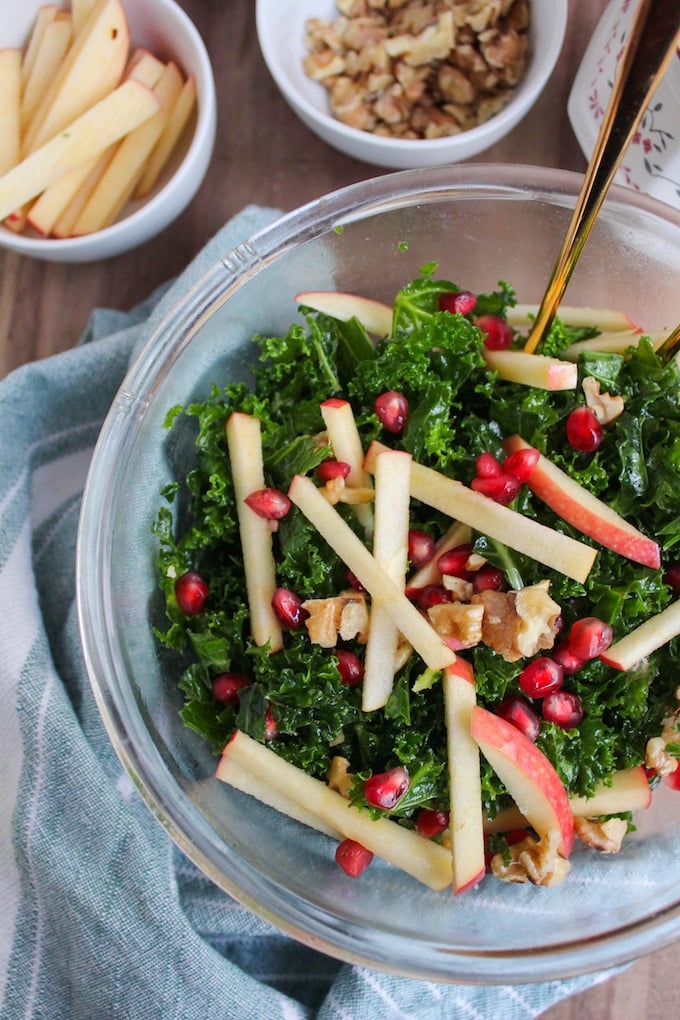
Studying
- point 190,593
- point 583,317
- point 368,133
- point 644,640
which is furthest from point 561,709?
point 368,133

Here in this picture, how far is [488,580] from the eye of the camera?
5.97 feet

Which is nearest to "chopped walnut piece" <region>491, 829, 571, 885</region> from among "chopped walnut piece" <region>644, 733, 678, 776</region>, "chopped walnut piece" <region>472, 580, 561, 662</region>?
"chopped walnut piece" <region>644, 733, 678, 776</region>

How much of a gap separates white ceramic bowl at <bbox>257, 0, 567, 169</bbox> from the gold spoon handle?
2.15ft

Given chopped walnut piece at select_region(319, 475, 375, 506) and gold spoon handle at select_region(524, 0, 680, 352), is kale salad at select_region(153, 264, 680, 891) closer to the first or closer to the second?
chopped walnut piece at select_region(319, 475, 375, 506)

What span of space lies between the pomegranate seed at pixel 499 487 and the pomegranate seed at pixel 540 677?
31 cm

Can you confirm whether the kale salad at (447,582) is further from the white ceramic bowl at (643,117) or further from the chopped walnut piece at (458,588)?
the white ceramic bowl at (643,117)

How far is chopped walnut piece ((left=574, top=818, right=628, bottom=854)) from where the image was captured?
6.12 feet

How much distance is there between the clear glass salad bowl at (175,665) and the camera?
1826mm

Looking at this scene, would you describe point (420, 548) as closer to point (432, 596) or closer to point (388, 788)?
point (432, 596)

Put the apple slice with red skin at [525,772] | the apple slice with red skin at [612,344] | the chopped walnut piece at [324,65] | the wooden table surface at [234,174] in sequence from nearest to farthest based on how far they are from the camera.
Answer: the apple slice with red skin at [525,772]
the apple slice with red skin at [612,344]
the chopped walnut piece at [324,65]
the wooden table surface at [234,174]

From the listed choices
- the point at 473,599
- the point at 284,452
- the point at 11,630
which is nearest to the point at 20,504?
the point at 11,630

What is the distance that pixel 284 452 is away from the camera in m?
1.98

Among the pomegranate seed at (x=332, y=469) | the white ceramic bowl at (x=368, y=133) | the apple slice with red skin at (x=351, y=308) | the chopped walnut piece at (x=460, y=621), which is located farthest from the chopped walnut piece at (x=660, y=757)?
the white ceramic bowl at (x=368, y=133)

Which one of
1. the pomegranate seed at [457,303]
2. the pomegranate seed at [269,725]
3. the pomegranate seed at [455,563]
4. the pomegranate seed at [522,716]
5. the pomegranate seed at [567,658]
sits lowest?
the pomegranate seed at [522,716]
